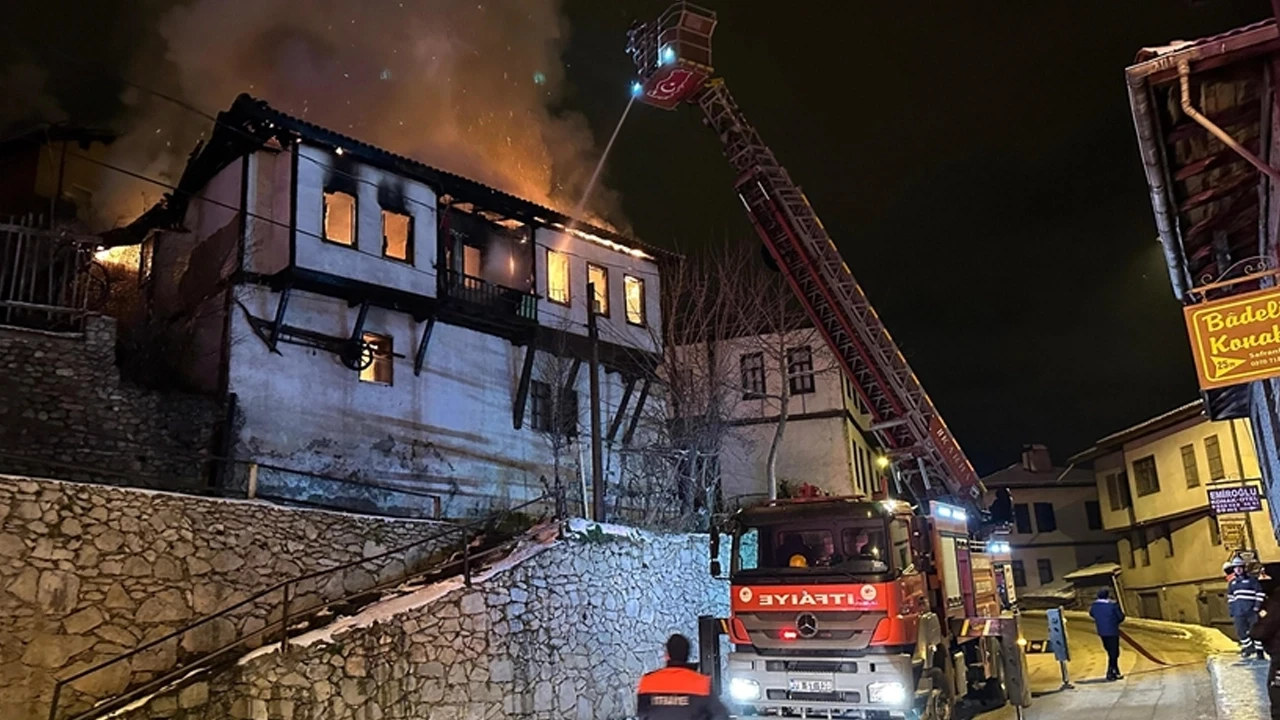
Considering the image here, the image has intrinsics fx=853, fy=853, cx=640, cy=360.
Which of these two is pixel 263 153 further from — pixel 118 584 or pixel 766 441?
pixel 766 441

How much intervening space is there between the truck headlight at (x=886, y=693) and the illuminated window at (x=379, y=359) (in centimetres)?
1600

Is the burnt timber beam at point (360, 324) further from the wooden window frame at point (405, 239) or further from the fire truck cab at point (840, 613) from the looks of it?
the fire truck cab at point (840, 613)

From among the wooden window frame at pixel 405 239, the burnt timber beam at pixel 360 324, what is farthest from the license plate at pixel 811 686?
the wooden window frame at pixel 405 239

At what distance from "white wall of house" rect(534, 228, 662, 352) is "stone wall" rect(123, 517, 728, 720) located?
10.4m

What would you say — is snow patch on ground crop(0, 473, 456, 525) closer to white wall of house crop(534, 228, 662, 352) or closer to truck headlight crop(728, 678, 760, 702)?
truck headlight crop(728, 678, 760, 702)

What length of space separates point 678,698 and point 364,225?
53.1 ft

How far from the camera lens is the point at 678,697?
1065cm

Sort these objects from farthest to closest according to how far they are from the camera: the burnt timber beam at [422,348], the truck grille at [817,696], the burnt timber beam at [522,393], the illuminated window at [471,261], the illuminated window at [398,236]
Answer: the illuminated window at [471,261] < the burnt timber beam at [522,393] < the burnt timber beam at [422,348] < the illuminated window at [398,236] < the truck grille at [817,696]

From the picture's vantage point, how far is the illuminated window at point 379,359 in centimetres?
2266

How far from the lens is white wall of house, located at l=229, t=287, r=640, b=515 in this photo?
2008 centimetres

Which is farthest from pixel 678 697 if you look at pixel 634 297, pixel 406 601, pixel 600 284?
pixel 634 297

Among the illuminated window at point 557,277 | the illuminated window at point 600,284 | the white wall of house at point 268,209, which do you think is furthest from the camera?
the illuminated window at point 600,284

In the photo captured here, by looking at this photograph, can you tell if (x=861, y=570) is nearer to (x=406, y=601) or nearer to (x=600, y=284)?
(x=406, y=601)

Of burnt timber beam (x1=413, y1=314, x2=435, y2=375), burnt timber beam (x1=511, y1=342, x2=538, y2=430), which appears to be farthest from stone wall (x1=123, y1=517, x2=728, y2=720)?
burnt timber beam (x1=413, y1=314, x2=435, y2=375)
